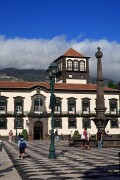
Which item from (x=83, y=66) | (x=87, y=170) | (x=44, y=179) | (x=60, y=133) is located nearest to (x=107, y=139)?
(x=87, y=170)

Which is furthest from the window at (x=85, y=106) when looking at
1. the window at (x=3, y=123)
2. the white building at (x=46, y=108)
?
the window at (x=3, y=123)

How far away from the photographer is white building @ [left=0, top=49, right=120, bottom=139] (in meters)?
53.1

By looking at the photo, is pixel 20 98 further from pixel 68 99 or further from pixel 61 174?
pixel 61 174

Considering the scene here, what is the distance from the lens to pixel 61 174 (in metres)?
12.2

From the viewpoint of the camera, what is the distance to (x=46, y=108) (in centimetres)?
5441

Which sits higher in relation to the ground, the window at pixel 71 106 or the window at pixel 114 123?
the window at pixel 71 106

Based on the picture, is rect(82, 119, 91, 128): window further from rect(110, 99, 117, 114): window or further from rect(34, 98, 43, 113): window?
rect(34, 98, 43, 113): window

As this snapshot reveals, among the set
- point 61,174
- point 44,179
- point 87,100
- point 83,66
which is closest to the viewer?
point 44,179

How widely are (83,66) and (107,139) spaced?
41726 millimetres

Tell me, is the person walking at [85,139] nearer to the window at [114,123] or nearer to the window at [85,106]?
the window at [85,106]

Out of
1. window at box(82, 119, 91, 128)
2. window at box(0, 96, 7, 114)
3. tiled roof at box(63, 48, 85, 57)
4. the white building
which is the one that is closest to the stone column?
the white building

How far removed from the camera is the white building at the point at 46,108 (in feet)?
174

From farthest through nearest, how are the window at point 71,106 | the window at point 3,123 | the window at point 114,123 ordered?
the window at point 114,123, the window at point 71,106, the window at point 3,123

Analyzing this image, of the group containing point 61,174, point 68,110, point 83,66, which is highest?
point 83,66
